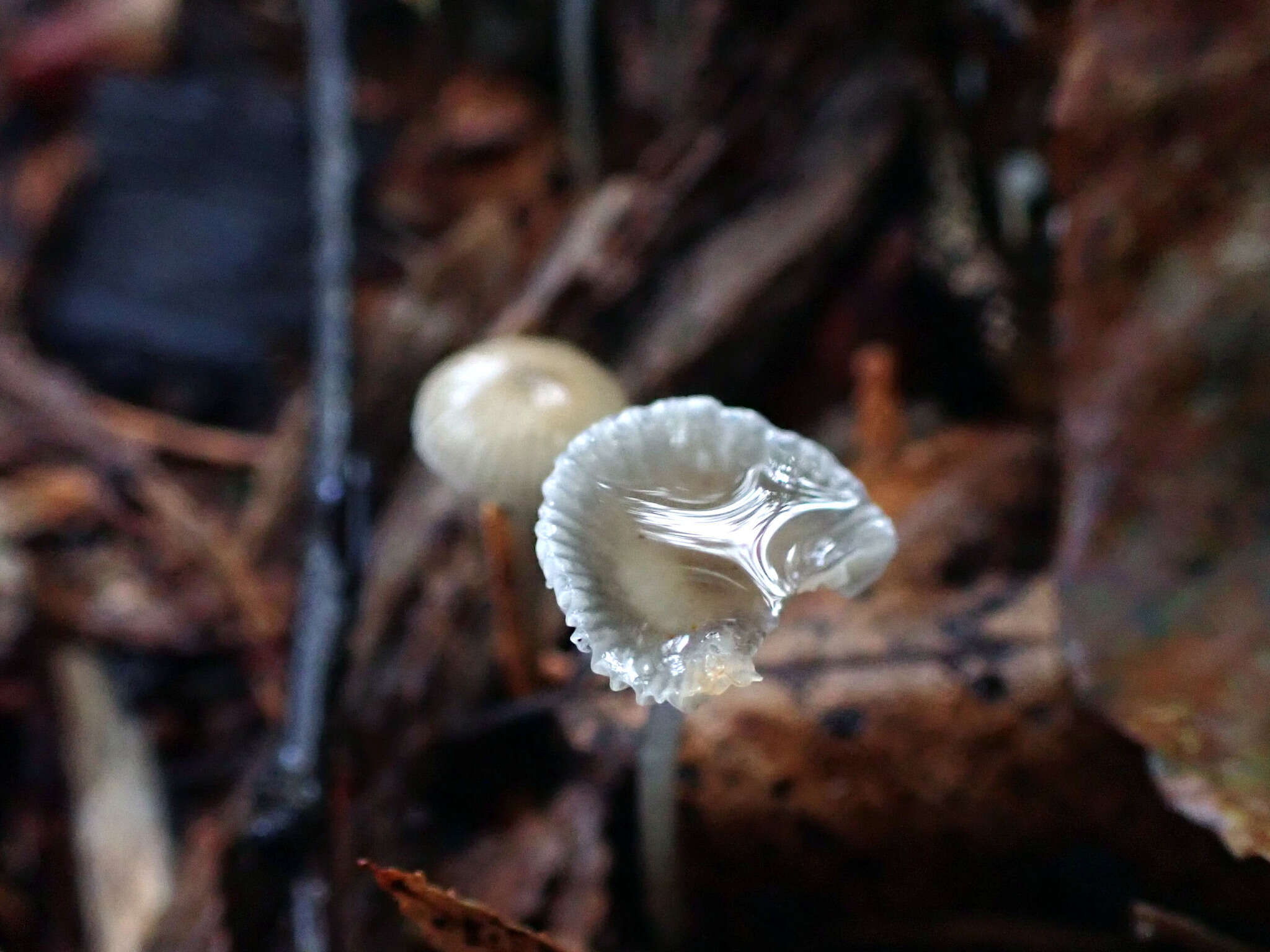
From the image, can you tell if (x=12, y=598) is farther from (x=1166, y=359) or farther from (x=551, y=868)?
(x=1166, y=359)

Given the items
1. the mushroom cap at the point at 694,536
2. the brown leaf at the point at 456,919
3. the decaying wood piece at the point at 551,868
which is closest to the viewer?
the mushroom cap at the point at 694,536

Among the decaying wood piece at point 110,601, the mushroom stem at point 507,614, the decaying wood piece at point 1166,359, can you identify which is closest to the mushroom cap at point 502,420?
the mushroom stem at point 507,614

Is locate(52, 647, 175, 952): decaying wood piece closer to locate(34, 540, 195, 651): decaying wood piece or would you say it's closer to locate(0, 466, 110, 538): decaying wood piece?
locate(34, 540, 195, 651): decaying wood piece

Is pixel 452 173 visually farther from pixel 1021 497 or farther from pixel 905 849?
pixel 905 849

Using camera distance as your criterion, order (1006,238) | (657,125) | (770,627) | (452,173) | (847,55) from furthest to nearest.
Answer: (452,173) < (657,125) < (847,55) < (1006,238) < (770,627)

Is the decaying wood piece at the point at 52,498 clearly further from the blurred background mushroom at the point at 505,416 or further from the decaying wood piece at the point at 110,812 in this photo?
the blurred background mushroom at the point at 505,416

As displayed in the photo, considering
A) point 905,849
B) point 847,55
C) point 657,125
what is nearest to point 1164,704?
point 905,849
